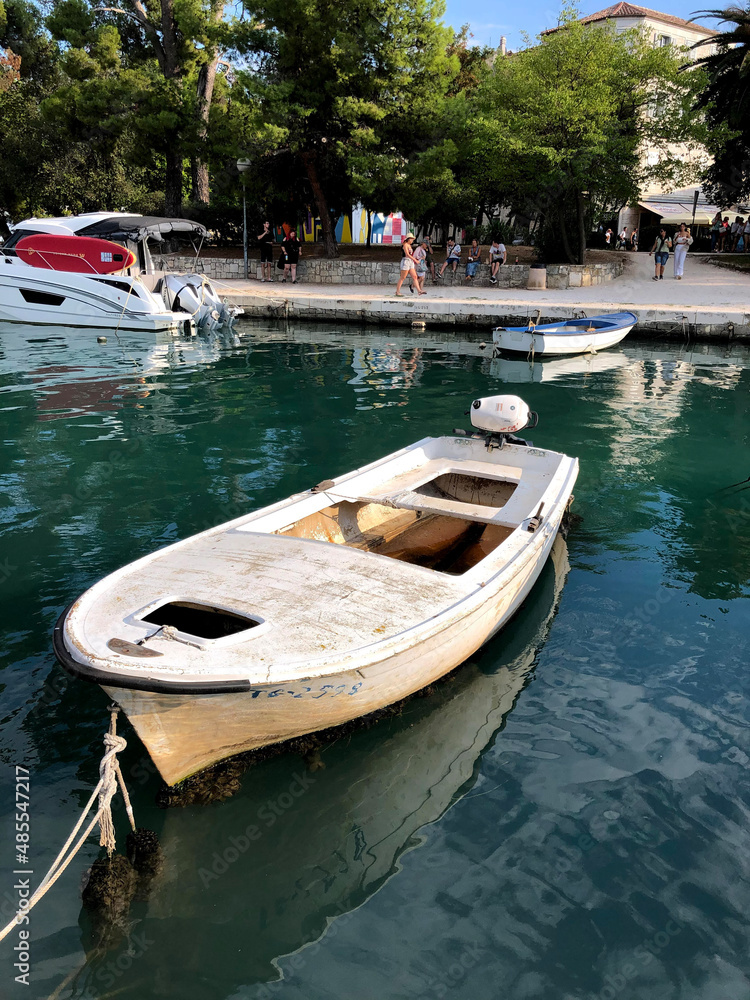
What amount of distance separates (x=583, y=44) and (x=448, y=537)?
64.8 ft

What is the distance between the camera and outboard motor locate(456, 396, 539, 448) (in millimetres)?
7227

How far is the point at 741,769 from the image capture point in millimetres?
4281

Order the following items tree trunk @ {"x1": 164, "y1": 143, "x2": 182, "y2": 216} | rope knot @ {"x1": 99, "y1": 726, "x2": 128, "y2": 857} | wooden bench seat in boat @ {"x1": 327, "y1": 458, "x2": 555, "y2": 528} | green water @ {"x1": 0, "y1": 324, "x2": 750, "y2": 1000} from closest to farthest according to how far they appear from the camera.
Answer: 1. green water @ {"x1": 0, "y1": 324, "x2": 750, "y2": 1000}
2. rope knot @ {"x1": 99, "y1": 726, "x2": 128, "y2": 857}
3. wooden bench seat in boat @ {"x1": 327, "y1": 458, "x2": 555, "y2": 528}
4. tree trunk @ {"x1": 164, "y1": 143, "x2": 182, "y2": 216}

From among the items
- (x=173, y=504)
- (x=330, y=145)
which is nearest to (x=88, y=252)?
(x=330, y=145)

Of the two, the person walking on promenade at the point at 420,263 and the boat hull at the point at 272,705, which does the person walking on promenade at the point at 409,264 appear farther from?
the boat hull at the point at 272,705

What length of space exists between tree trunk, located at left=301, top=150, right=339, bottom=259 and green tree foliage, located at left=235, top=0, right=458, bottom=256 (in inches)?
1.7

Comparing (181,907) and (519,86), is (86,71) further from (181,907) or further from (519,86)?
(181,907)

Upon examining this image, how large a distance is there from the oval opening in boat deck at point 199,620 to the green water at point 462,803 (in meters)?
0.74

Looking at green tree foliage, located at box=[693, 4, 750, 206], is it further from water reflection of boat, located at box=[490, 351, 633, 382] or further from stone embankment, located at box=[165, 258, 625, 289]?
water reflection of boat, located at box=[490, 351, 633, 382]

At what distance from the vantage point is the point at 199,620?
4.38 m

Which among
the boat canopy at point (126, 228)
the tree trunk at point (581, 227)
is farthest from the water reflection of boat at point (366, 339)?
the tree trunk at point (581, 227)

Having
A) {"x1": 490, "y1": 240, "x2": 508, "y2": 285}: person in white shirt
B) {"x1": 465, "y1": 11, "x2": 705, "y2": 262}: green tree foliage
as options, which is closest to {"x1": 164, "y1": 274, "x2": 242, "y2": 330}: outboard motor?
{"x1": 490, "y1": 240, "x2": 508, "y2": 285}: person in white shirt

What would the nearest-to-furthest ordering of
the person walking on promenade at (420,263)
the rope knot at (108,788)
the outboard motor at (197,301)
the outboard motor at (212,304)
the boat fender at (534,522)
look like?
1. the rope knot at (108,788)
2. the boat fender at (534,522)
3. the outboard motor at (197,301)
4. the outboard motor at (212,304)
5. the person walking on promenade at (420,263)

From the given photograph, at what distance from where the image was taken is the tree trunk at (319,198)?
2331 centimetres
